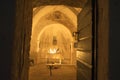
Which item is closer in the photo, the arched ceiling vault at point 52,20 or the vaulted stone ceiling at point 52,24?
the vaulted stone ceiling at point 52,24

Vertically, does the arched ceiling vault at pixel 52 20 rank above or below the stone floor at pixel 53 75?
above

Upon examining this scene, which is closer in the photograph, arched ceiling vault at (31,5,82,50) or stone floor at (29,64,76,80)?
stone floor at (29,64,76,80)

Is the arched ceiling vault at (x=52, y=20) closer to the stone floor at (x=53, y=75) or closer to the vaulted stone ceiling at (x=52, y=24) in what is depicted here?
the vaulted stone ceiling at (x=52, y=24)

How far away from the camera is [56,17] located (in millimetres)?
14758

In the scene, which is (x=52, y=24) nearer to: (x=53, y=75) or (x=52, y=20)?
(x=52, y=20)

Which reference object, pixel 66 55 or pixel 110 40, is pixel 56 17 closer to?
pixel 66 55

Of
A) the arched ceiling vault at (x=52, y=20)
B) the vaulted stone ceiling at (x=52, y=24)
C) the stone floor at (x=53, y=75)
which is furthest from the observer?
the arched ceiling vault at (x=52, y=20)

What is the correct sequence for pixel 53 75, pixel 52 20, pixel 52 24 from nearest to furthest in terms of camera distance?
pixel 53 75 < pixel 52 20 < pixel 52 24

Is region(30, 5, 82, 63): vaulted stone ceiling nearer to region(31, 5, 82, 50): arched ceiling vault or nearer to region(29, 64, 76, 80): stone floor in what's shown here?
region(31, 5, 82, 50): arched ceiling vault

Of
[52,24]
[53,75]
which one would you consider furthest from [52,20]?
[53,75]

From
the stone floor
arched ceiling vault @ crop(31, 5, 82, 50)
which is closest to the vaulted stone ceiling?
arched ceiling vault @ crop(31, 5, 82, 50)

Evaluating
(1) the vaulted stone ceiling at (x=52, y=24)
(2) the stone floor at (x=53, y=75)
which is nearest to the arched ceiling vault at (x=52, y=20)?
(1) the vaulted stone ceiling at (x=52, y=24)

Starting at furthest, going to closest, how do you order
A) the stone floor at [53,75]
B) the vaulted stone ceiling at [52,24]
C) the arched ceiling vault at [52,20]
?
the arched ceiling vault at [52,20] → the vaulted stone ceiling at [52,24] → the stone floor at [53,75]

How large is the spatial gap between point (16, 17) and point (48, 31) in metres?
16.1
